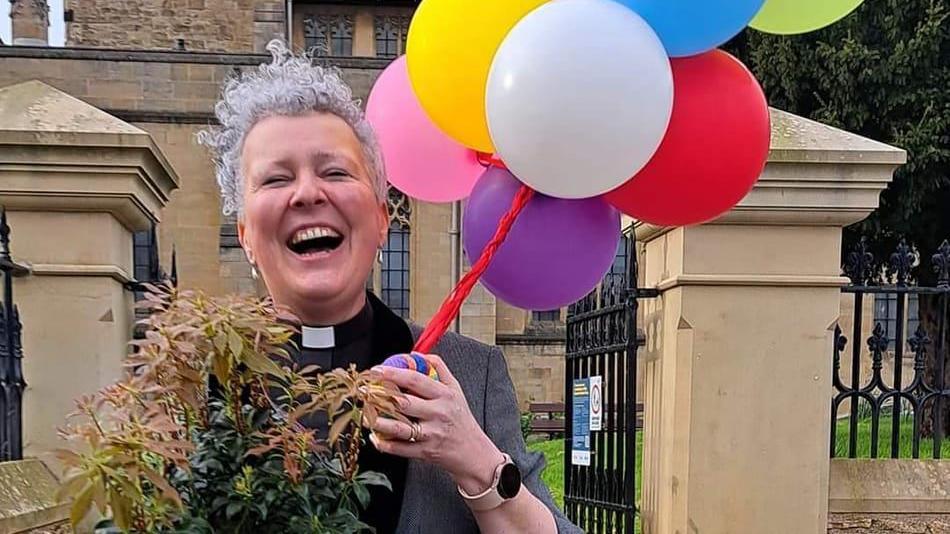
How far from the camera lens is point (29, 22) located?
17.6 metres

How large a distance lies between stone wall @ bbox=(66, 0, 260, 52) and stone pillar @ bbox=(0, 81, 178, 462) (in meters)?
17.2

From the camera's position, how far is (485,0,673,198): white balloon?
147 centimetres

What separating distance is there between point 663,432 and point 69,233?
223 centimetres

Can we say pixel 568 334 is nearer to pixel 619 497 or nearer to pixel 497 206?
pixel 619 497

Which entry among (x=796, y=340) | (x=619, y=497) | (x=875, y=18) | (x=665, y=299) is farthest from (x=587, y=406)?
(x=875, y=18)

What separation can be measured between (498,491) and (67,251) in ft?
6.82

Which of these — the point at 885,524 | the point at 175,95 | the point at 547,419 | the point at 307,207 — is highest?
the point at 175,95

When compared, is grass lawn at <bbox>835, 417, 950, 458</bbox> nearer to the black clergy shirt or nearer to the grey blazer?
the grey blazer

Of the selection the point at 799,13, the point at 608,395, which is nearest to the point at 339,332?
the point at 799,13

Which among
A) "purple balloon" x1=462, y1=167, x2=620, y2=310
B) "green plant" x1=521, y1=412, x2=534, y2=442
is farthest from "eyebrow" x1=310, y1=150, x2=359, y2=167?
"green plant" x1=521, y1=412, x2=534, y2=442

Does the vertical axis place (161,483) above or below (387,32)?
below

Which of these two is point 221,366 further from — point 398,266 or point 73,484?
point 398,266

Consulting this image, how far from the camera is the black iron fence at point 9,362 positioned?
249 cm

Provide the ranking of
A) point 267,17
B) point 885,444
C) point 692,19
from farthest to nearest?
point 267,17
point 885,444
point 692,19
